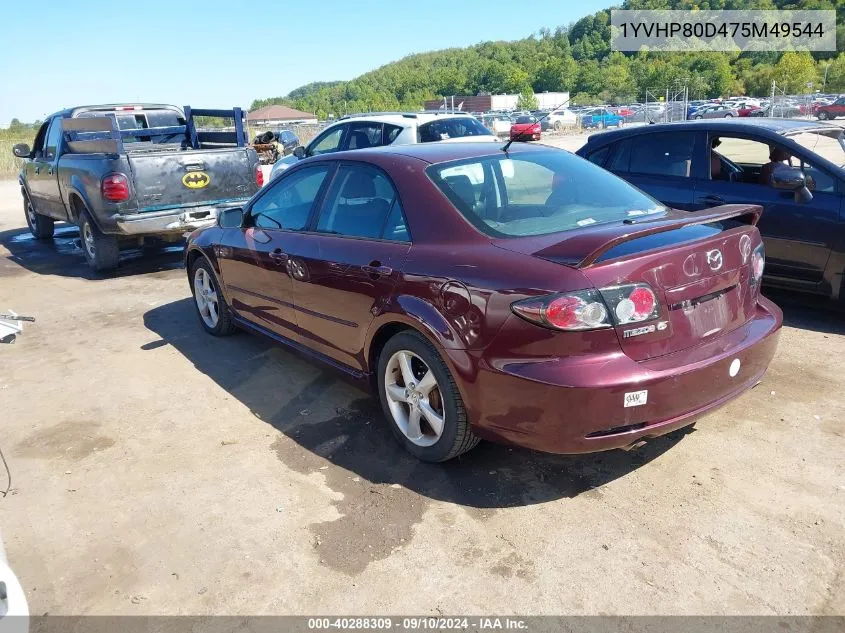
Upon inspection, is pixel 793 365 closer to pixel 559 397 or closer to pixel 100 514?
pixel 559 397

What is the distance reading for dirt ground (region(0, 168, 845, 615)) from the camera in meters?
2.56

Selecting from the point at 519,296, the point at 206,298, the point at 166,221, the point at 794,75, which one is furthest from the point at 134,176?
the point at 794,75

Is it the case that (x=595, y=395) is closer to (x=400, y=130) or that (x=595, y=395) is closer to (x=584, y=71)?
(x=400, y=130)

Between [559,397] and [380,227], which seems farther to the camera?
[380,227]

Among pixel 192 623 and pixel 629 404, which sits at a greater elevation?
pixel 629 404

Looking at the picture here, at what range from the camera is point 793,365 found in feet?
14.9

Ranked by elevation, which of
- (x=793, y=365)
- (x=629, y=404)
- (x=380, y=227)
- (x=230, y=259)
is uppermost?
(x=380, y=227)

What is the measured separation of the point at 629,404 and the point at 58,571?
249 centimetres

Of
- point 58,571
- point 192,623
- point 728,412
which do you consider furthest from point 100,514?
point 728,412

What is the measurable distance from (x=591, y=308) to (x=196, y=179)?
669cm

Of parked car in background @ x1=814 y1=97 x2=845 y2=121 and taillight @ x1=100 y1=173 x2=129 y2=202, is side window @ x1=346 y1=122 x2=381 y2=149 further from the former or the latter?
parked car in background @ x1=814 y1=97 x2=845 y2=121

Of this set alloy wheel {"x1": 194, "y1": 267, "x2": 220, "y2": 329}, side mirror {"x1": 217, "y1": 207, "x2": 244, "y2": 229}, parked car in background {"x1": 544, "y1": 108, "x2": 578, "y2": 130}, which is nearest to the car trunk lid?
side mirror {"x1": 217, "y1": 207, "x2": 244, "y2": 229}

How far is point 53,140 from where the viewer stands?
9766 millimetres

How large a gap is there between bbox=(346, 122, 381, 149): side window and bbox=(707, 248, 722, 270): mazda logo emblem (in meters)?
8.04
